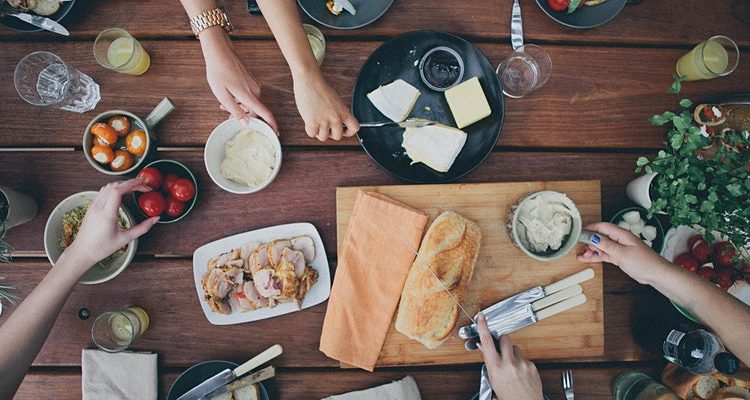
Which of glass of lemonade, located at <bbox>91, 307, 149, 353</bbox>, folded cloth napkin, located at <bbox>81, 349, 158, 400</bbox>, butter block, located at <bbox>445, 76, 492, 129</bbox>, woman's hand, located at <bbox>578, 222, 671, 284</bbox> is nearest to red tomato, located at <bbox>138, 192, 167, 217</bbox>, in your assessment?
glass of lemonade, located at <bbox>91, 307, 149, 353</bbox>

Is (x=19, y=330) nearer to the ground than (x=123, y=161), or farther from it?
nearer to the ground

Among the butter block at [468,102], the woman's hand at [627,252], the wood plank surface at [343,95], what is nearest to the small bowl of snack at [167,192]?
the wood plank surface at [343,95]

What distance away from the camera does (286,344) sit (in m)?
1.54

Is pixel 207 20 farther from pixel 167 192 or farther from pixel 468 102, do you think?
pixel 468 102

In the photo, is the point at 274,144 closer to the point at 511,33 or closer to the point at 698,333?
the point at 511,33

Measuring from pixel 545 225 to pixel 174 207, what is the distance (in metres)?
1.16

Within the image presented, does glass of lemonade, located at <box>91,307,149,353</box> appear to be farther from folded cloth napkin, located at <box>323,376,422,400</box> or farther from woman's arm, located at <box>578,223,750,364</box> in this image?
woman's arm, located at <box>578,223,750,364</box>

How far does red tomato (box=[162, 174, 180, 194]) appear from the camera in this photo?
148cm

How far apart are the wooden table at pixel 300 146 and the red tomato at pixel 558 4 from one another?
60mm

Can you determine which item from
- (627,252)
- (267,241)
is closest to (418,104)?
(267,241)

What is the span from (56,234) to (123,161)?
0.98 ft

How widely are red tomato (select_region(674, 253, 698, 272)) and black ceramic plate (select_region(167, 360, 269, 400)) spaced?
1.39 m

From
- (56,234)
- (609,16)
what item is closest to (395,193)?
(609,16)

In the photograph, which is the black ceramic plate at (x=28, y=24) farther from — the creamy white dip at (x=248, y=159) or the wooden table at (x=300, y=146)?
the creamy white dip at (x=248, y=159)
